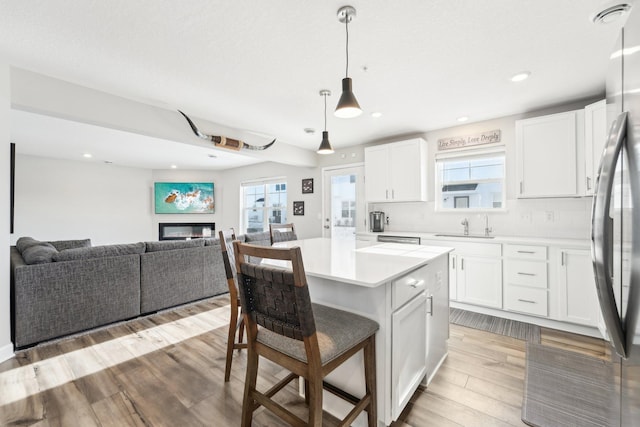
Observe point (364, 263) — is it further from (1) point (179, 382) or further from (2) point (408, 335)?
(1) point (179, 382)

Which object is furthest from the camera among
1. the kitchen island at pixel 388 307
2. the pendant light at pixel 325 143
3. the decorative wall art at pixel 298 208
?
the decorative wall art at pixel 298 208

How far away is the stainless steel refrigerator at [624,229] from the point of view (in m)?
0.71

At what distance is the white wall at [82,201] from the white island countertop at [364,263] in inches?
266

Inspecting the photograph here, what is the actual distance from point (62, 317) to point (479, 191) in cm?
499

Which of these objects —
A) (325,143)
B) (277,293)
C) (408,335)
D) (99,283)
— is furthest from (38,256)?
(408,335)

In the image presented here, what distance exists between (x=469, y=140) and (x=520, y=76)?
135cm

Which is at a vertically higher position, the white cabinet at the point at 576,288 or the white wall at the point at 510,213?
the white wall at the point at 510,213

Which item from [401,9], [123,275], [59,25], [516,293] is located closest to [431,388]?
[516,293]

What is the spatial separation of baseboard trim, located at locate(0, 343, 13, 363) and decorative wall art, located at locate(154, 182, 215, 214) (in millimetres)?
5539

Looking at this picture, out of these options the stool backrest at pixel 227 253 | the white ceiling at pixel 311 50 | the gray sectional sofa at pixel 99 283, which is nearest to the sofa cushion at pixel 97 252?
the gray sectional sofa at pixel 99 283

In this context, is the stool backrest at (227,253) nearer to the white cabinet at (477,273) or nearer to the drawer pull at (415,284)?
the drawer pull at (415,284)

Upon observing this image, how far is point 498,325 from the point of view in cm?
296

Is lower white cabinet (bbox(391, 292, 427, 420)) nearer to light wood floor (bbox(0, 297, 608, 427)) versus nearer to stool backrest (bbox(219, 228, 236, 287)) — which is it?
light wood floor (bbox(0, 297, 608, 427))

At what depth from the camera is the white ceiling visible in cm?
170
